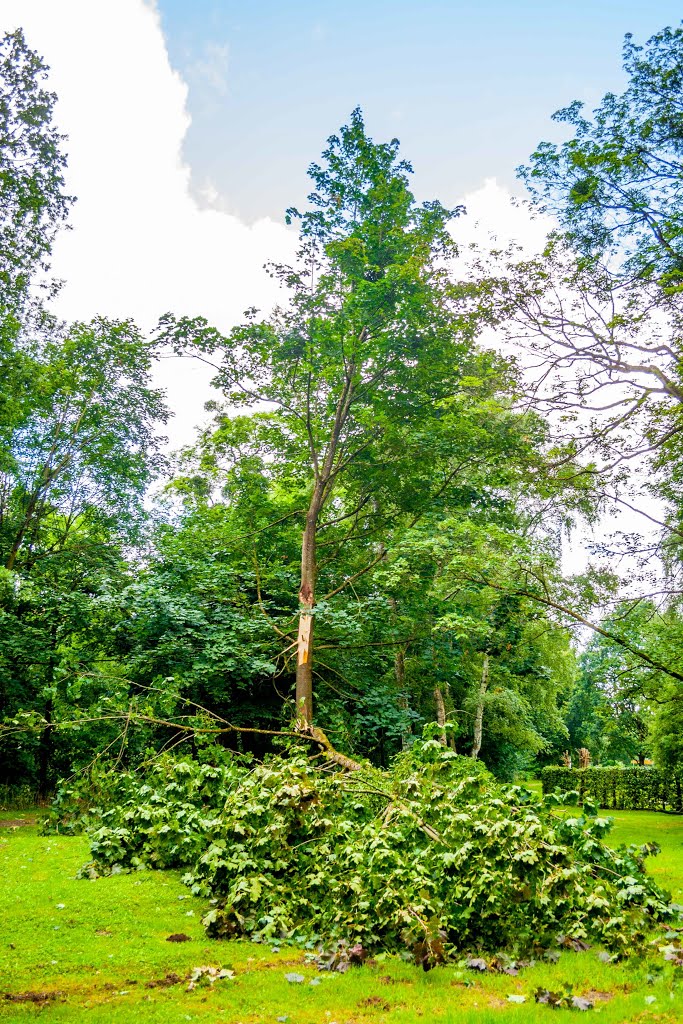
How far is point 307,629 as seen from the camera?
10.9m

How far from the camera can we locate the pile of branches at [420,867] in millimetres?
4863

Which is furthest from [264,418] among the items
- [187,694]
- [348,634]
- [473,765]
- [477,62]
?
[473,765]

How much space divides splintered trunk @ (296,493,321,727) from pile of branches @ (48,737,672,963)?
3.01 meters

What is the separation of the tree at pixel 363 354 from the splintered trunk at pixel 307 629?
0.07 feet

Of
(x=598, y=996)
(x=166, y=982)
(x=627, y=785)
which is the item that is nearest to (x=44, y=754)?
Result: (x=166, y=982)

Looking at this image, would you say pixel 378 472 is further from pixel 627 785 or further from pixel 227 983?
pixel 627 785

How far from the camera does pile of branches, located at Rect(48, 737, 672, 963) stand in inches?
191

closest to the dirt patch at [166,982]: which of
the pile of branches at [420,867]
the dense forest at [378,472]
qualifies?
the pile of branches at [420,867]

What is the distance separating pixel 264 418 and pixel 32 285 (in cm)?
478

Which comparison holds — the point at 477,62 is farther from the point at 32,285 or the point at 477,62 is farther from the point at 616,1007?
the point at 616,1007

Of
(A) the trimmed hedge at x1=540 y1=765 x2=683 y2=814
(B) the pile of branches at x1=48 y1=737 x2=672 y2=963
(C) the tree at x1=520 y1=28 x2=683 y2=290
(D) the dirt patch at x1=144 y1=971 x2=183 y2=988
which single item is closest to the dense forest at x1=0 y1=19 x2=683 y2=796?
(C) the tree at x1=520 y1=28 x2=683 y2=290

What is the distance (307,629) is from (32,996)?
7.04 meters

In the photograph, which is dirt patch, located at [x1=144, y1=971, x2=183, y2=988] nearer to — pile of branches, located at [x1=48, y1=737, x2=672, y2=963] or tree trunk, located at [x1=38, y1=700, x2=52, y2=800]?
pile of branches, located at [x1=48, y1=737, x2=672, y2=963]

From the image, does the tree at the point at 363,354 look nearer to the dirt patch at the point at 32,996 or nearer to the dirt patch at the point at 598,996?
the dirt patch at the point at 32,996
